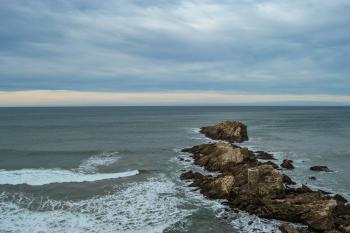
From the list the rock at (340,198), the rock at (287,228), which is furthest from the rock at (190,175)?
the rock at (287,228)

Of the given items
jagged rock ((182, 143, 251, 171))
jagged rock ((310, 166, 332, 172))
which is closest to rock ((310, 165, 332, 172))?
jagged rock ((310, 166, 332, 172))

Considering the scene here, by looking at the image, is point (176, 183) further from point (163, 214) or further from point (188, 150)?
point (188, 150)

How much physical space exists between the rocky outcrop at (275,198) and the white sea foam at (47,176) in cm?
797

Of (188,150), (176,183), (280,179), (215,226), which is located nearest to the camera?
(215,226)

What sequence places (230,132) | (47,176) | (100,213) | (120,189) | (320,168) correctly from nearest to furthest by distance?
(100,213), (120,189), (47,176), (320,168), (230,132)

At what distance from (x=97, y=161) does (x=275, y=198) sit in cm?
2590

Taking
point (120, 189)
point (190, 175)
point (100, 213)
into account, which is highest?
point (190, 175)

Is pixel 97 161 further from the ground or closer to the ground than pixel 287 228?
further from the ground

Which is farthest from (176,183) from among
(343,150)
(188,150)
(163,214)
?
(343,150)

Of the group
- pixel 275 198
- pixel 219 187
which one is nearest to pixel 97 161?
pixel 219 187

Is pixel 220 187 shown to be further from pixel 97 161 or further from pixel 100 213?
pixel 97 161

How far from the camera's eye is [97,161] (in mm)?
45500

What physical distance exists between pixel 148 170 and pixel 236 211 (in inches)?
609

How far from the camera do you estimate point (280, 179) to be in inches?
1083
